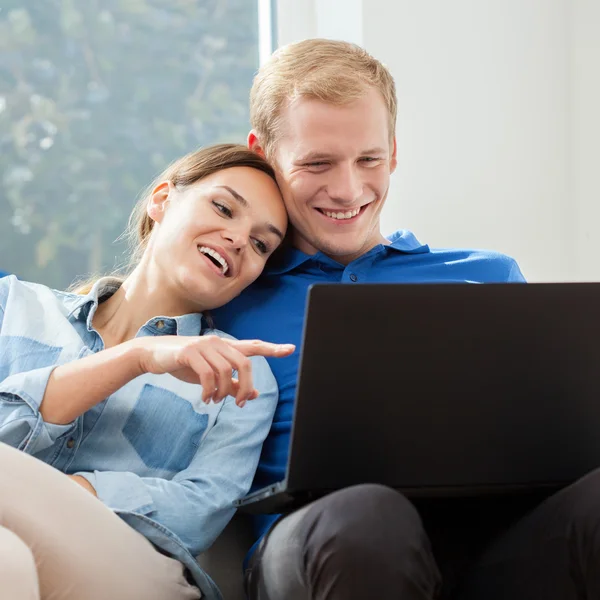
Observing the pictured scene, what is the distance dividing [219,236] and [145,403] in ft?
0.96

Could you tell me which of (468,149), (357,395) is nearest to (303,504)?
(357,395)

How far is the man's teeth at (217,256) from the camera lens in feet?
4.63

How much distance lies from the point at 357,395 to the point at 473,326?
13cm

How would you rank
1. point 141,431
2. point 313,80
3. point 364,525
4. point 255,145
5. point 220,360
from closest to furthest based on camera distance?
1. point 364,525
2. point 220,360
3. point 141,431
4. point 313,80
5. point 255,145

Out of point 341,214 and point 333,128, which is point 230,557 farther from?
point 333,128

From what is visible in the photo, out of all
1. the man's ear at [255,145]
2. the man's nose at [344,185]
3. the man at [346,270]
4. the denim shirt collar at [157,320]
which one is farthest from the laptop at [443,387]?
the man's ear at [255,145]

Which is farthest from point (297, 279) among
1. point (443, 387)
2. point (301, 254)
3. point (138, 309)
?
point (443, 387)

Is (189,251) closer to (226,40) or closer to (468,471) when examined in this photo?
(468,471)

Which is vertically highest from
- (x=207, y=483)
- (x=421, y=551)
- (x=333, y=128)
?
(x=333, y=128)

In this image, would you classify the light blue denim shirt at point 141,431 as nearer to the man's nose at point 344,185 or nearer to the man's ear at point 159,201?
the man's ear at point 159,201

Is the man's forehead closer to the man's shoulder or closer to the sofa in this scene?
the man's shoulder

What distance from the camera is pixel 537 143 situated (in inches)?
90.6

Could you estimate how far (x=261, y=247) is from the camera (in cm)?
148

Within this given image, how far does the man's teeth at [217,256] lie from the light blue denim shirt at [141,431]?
0.09 m
